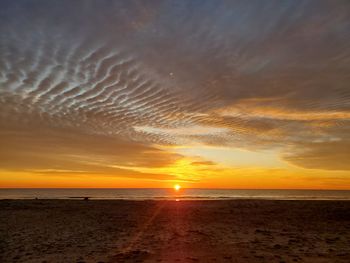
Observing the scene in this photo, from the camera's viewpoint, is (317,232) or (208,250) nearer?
(208,250)

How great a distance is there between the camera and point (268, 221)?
23.7 metres

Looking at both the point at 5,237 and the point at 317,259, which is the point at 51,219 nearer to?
the point at 5,237

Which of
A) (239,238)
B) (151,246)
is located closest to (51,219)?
(151,246)

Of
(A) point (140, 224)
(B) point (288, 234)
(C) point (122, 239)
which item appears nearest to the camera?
(C) point (122, 239)

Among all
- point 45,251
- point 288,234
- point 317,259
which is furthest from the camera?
point 288,234

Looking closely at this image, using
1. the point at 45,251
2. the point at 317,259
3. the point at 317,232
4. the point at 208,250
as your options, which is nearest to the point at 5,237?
the point at 45,251

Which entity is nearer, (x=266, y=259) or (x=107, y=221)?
(x=266, y=259)

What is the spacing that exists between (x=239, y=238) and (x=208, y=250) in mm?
3297

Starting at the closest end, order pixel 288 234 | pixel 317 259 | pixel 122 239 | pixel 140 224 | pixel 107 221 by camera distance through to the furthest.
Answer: pixel 317 259 < pixel 122 239 < pixel 288 234 < pixel 140 224 < pixel 107 221

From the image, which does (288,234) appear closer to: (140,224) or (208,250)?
(208,250)

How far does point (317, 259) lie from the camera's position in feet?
39.7

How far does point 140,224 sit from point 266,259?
448 inches

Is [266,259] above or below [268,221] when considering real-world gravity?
below

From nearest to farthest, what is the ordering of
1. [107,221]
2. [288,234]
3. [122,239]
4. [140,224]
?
[122,239] < [288,234] < [140,224] < [107,221]
